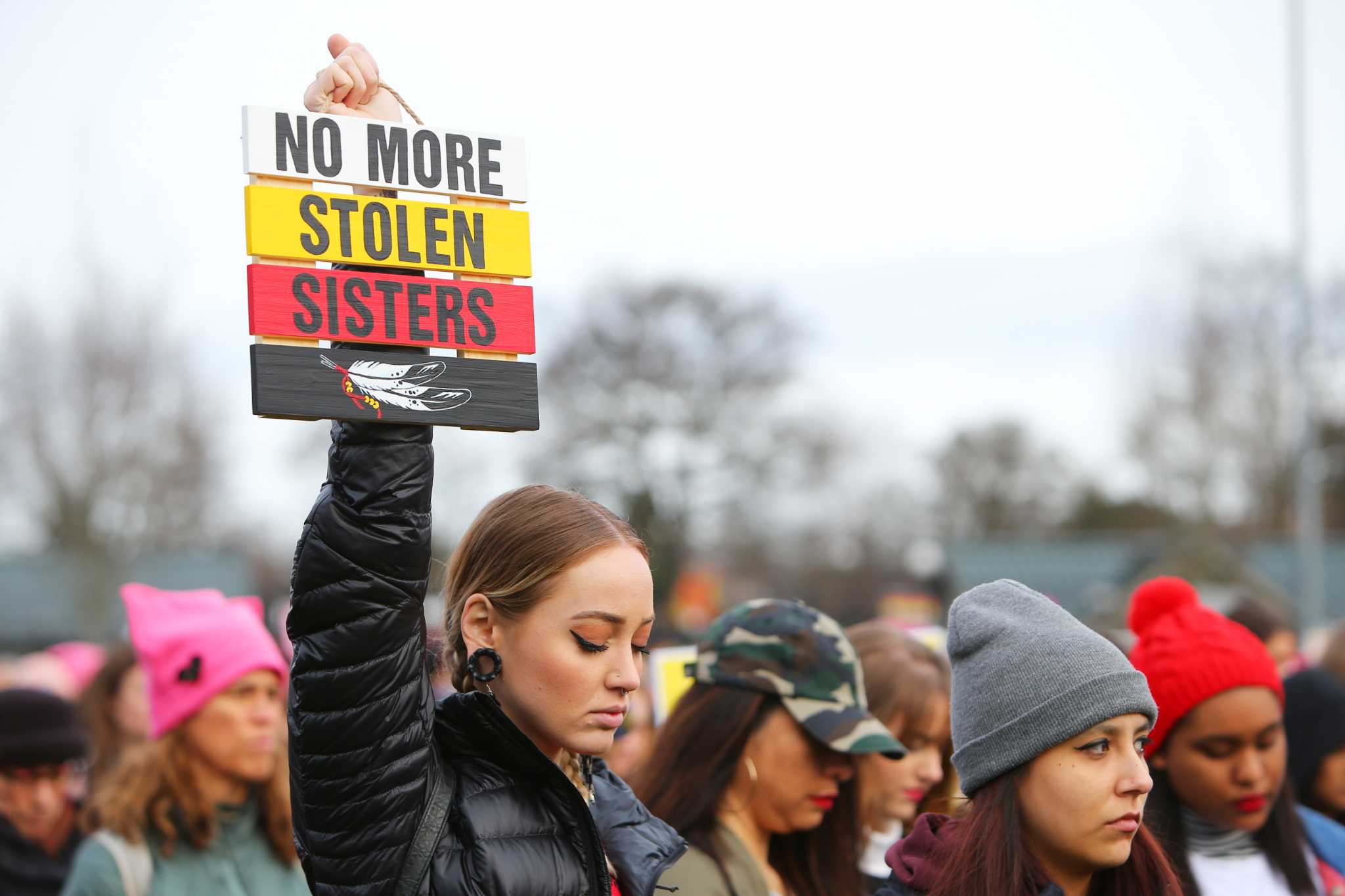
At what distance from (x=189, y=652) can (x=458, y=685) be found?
A: 6.95ft

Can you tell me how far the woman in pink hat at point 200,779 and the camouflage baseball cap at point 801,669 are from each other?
4.41ft

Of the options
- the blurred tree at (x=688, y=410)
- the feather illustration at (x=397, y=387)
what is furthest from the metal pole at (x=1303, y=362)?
the feather illustration at (x=397, y=387)

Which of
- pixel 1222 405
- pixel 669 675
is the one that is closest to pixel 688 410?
pixel 1222 405

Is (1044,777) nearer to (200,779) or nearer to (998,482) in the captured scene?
(200,779)

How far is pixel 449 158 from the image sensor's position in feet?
8.07

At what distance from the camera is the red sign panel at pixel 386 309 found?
229cm

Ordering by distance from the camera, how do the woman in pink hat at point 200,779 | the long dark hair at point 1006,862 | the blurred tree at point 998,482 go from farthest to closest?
1. the blurred tree at point 998,482
2. the woman in pink hat at point 200,779
3. the long dark hair at point 1006,862

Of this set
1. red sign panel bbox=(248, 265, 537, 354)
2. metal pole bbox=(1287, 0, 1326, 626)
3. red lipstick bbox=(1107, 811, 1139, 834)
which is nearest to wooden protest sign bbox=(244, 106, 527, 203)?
red sign panel bbox=(248, 265, 537, 354)

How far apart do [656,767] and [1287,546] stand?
124ft

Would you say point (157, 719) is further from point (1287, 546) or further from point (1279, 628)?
point (1287, 546)

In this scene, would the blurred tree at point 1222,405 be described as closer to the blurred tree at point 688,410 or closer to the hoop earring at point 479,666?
the blurred tree at point 688,410

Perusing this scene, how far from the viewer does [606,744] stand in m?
2.49

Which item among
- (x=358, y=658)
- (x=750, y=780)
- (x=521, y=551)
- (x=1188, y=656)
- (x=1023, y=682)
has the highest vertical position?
(x=521, y=551)

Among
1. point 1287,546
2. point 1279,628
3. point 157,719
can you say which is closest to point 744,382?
point 1287,546
